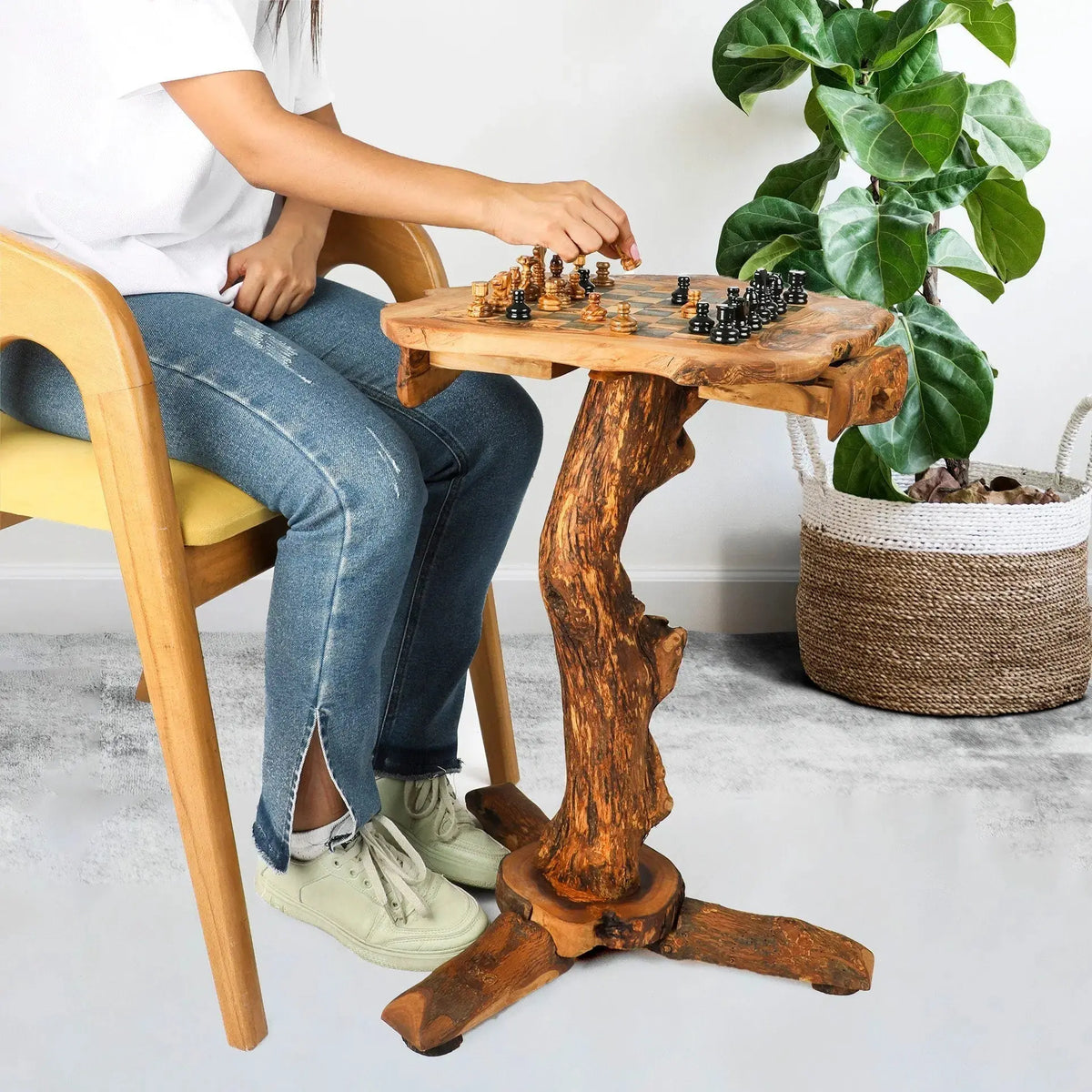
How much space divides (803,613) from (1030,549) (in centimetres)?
33

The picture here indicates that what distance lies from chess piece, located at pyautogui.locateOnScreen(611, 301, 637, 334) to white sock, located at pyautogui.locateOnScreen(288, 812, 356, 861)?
A: 0.52 m

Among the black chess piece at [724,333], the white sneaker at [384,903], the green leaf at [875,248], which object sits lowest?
the white sneaker at [384,903]

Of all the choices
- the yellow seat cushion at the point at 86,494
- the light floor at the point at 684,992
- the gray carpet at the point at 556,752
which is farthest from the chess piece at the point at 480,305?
the gray carpet at the point at 556,752

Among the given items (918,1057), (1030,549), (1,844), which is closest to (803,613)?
(1030,549)

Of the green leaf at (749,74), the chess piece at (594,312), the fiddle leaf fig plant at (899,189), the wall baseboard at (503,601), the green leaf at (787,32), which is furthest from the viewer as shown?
the wall baseboard at (503,601)

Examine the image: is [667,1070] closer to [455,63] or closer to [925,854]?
[925,854]

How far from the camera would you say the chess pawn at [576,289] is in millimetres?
1128

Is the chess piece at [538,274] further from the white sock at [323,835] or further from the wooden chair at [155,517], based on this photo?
the white sock at [323,835]

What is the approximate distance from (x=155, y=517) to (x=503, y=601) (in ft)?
3.80

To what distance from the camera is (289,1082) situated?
1.03 metres

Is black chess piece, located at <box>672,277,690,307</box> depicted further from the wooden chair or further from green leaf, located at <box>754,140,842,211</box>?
green leaf, located at <box>754,140,842,211</box>

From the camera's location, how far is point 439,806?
134 centimetres

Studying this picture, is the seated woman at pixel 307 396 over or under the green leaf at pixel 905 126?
under

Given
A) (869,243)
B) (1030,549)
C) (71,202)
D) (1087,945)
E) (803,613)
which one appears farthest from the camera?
(803,613)
